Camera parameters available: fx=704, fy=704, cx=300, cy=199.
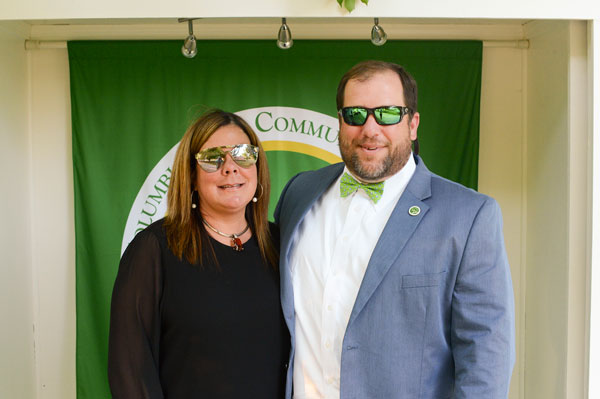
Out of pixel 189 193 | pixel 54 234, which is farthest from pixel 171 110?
pixel 189 193

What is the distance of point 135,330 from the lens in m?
2.43

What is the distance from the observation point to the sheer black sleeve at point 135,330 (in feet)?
7.95

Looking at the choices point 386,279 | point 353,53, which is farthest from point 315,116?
point 386,279

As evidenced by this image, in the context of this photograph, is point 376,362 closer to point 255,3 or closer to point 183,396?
point 183,396

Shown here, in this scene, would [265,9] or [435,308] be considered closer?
[435,308]

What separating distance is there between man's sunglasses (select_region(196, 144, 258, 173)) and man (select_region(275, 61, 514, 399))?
11.9 inches

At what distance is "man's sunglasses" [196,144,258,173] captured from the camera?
256 centimetres

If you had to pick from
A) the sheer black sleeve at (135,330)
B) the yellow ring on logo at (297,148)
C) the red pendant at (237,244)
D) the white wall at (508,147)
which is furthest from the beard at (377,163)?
the white wall at (508,147)

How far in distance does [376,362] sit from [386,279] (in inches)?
11.7

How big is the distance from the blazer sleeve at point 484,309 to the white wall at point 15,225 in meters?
2.90

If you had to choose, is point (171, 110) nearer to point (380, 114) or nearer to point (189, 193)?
point (189, 193)

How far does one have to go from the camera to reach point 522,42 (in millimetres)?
4613

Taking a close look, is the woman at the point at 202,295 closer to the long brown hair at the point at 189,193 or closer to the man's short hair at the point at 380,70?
the long brown hair at the point at 189,193

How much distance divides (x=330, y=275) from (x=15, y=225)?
8.67ft
